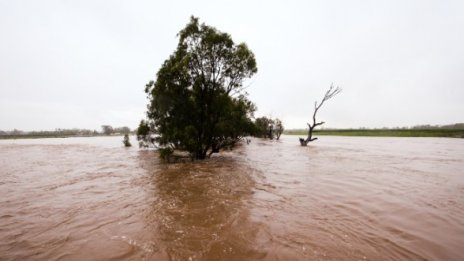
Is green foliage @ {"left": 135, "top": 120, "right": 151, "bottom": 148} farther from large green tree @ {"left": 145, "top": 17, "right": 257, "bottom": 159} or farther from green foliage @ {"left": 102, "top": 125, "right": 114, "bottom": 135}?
green foliage @ {"left": 102, "top": 125, "right": 114, "bottom": 135}

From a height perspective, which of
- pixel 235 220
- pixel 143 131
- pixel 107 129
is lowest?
pixel 235 220

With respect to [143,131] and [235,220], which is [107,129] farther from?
[235,220]

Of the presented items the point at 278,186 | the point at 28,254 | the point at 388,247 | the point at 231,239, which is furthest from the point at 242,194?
the point at 28,254

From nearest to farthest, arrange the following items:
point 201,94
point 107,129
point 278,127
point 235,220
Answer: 1. point 235,220
2. point 201,94
3. point 278,127
4. point 107,129

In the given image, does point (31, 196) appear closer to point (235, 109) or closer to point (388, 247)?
point (388, 247)

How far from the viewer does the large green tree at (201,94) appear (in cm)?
1731

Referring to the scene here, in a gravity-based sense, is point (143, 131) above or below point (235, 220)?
above

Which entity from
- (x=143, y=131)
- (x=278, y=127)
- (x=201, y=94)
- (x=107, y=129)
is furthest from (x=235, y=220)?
(x=107, y=129)

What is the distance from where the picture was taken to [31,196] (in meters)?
8.11

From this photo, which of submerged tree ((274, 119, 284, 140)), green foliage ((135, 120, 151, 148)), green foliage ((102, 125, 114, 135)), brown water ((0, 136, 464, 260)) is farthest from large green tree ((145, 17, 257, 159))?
green foliage ((102, 125, 114, 135))

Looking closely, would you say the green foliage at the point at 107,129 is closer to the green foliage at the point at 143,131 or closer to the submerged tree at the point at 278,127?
the submerged tree at the point at 278,127

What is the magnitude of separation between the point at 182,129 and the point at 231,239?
14288 millimetres

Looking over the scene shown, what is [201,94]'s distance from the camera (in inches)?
734

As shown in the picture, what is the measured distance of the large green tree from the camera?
1731 centimetres
